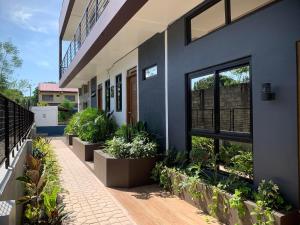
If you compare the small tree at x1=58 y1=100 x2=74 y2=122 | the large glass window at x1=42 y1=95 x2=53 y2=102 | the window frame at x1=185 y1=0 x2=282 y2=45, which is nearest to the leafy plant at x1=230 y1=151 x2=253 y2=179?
the window frame at x1=185 y1=0 x2=282 y2=45

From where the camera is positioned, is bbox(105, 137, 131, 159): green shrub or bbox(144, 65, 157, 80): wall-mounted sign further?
bbox(144, 65, 157, 80): wall-mounted sign

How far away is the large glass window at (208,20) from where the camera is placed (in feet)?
17.4

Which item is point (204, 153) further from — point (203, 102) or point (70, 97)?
point (70, 97)

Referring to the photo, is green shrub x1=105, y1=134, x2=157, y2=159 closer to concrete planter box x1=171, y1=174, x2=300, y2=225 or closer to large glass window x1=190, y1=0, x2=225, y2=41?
concrete planter box x1=171, y1=174, x2=300, y2=225

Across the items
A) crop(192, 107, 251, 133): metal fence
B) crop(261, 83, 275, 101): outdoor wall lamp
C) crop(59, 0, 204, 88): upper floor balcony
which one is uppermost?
crop(59, 0, 204, 88): upper floor balcony

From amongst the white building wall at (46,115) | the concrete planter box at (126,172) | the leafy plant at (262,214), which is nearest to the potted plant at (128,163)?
the concrete planter box at (126,172)

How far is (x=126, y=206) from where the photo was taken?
5164mm

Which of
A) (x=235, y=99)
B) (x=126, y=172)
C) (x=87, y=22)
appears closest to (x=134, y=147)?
(x=126, y=172)

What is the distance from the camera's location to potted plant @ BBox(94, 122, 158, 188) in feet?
21.0

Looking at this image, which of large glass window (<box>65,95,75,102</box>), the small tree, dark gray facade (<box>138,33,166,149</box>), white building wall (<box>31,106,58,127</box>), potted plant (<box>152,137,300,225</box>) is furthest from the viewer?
large glass window (<box>65,95,75,102</box>)

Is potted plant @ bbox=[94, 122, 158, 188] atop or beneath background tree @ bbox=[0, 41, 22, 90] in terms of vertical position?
beneath

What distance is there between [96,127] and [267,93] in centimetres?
706

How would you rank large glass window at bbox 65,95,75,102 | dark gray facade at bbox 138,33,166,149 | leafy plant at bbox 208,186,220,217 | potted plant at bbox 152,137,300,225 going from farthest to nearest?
1. large glass window at bbox 65,95,75,102
2. dark gray facade at bbox 138,33,166,149
3. leafy plant at bbox 208,186,220,217
4. potted plant at bbox 152,137,300,225

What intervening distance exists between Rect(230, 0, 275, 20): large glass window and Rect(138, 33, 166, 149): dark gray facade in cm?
239
